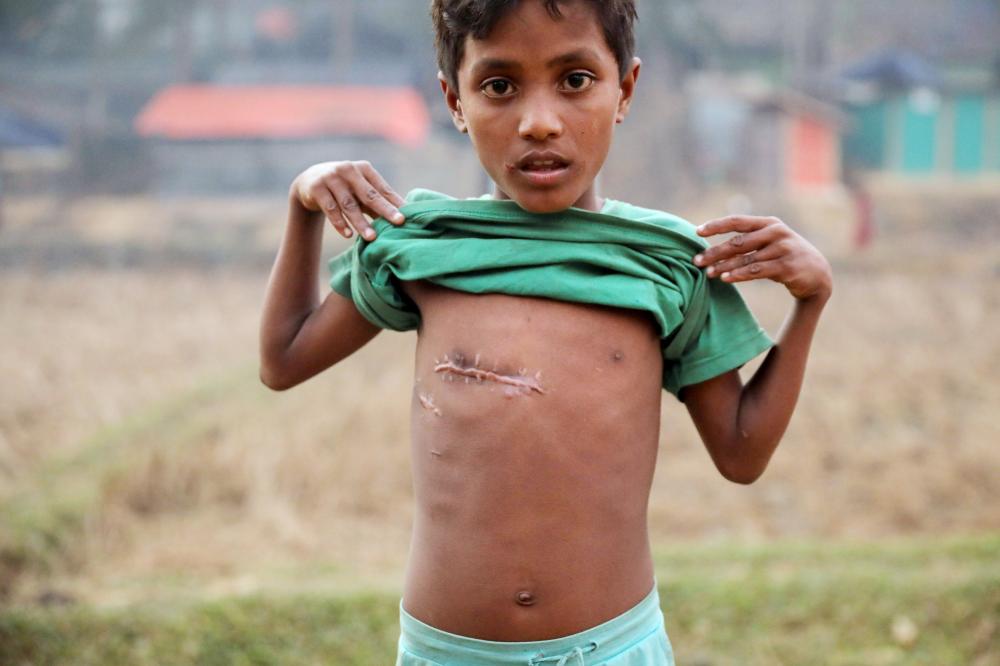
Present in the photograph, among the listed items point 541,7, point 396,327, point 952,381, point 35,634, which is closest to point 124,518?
point 35,634

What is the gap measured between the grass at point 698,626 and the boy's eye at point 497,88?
1872 millimetres

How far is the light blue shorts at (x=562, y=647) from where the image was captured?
1.34 m

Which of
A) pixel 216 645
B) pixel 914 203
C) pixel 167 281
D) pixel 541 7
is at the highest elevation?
pixel 914 203

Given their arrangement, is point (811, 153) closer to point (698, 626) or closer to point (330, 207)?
point (698, 626)

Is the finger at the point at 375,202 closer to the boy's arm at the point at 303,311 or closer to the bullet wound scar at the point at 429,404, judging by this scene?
the boy's arm at the point at 303,311

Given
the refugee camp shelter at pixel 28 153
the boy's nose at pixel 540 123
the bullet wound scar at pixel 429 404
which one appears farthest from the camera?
the refugee camp shelter at pixel 28 153

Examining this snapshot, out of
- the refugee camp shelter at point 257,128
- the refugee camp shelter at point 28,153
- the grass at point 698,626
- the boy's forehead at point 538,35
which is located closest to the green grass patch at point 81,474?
the grass at point 698,626

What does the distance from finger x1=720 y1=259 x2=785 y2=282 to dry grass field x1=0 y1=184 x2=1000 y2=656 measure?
1.98m

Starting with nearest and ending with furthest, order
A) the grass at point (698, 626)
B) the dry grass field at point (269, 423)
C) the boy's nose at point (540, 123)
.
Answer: the boy's nose at point (540, 123) → the grass at point (698, 626) → the dry grass field at point (269, 423)

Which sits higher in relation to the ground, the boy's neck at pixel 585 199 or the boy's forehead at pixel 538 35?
the boy's forehead at pixel 538 35

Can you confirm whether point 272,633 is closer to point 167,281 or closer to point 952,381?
point 167,281

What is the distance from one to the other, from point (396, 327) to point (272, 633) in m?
1.65

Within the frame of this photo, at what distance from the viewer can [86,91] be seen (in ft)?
16.7

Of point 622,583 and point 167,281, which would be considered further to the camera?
point 167,281
